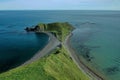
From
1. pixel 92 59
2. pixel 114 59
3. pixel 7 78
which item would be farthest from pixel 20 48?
pixel 7 78

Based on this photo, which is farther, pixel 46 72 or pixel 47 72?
pixel 47 72

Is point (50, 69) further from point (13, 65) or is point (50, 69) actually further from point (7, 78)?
point (13, 65)

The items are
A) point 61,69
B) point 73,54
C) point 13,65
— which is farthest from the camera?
point 73,54

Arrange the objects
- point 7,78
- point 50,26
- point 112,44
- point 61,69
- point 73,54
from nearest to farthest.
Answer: point 7,78 < point 61,69 < point 73,54 < point 112,44 < point 50,26

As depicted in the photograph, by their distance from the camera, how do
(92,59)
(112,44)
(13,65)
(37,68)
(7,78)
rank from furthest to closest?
1. (112,44)
2. (92,59)
3. (13,65)
4. (37,68)
5. (7,78)

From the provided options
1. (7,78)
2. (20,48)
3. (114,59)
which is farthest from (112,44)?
(7,78)

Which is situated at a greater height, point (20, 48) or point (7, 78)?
point (7, 78)

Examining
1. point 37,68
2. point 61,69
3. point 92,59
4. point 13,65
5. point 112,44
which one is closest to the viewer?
point 37,68

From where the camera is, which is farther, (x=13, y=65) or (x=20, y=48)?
(x=20, y=48)

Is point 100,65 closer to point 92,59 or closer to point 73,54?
point 92,59
